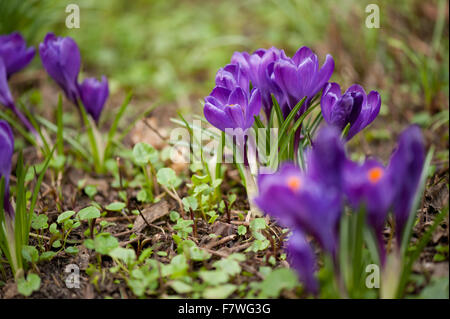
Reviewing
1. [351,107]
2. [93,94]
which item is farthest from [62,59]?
[351,107]

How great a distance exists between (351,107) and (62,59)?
129 cm

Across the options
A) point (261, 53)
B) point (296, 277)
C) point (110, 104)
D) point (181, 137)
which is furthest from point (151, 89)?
point (296, 277)

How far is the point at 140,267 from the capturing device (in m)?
1.39

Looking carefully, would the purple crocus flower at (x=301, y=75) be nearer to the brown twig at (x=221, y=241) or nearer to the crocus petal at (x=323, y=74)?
the crocus petal at (x=323, y=74)

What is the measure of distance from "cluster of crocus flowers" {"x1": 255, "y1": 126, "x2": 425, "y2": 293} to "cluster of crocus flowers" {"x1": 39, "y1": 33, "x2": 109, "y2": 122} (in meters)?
1.26

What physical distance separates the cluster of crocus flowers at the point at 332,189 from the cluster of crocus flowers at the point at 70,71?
1.26 metres

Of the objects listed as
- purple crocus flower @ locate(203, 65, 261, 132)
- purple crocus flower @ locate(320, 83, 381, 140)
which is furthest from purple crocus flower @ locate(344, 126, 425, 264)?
purple crocus flower @ locate(203, 65, 261, 132)

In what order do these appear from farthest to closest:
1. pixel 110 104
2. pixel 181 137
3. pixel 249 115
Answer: pixel 110 104 < pixel 181 137 < pixel 249 115

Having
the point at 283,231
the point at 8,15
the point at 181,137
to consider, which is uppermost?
the point at 8,15

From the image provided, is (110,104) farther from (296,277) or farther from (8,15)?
(296,277)

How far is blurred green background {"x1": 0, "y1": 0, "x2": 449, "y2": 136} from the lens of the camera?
263cm

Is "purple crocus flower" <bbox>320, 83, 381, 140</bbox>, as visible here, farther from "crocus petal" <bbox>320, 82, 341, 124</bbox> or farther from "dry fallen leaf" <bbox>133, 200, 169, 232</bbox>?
"dry fallen leaf" <bbox>133, 200, 169, 232</bbox>

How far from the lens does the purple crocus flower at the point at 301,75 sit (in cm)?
141
